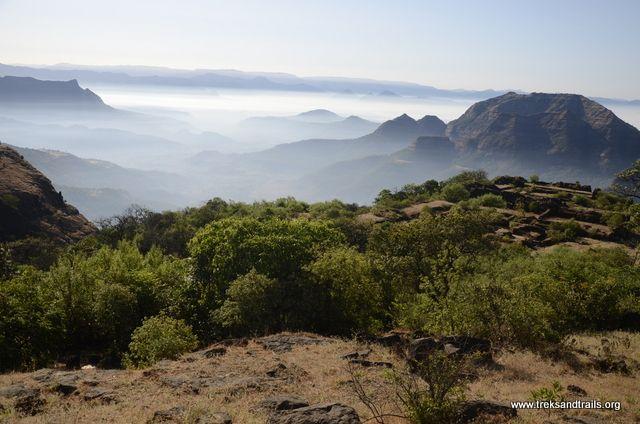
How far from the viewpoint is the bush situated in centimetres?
2422

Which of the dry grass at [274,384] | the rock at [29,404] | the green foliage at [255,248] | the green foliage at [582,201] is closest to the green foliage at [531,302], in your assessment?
the dry grass at [274,384]

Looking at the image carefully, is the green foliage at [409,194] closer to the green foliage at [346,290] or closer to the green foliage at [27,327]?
the green foliage at [346,290]

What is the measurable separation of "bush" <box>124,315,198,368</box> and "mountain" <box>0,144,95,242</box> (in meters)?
79.5

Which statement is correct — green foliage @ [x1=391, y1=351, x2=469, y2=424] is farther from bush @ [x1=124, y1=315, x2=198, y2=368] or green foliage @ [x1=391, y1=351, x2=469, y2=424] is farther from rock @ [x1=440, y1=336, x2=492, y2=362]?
bush @ [x1=124, y1=315, x2=198, y2=368]

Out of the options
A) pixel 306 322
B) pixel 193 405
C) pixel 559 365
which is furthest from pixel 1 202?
pixel 559 365

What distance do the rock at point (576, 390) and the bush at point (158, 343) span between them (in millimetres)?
17741

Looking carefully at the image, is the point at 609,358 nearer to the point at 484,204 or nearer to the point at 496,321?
the point at 496,321

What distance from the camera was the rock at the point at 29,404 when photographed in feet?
53.8

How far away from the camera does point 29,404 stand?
1684cm

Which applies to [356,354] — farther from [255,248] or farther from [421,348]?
[255,248]

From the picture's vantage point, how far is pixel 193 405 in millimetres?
16422

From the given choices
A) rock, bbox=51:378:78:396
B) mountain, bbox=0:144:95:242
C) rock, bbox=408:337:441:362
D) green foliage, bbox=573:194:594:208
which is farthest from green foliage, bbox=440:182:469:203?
rock, bbox=51:378:78:396

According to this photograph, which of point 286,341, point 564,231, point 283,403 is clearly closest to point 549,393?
point 283,403

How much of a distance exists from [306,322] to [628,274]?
86.7 feet
